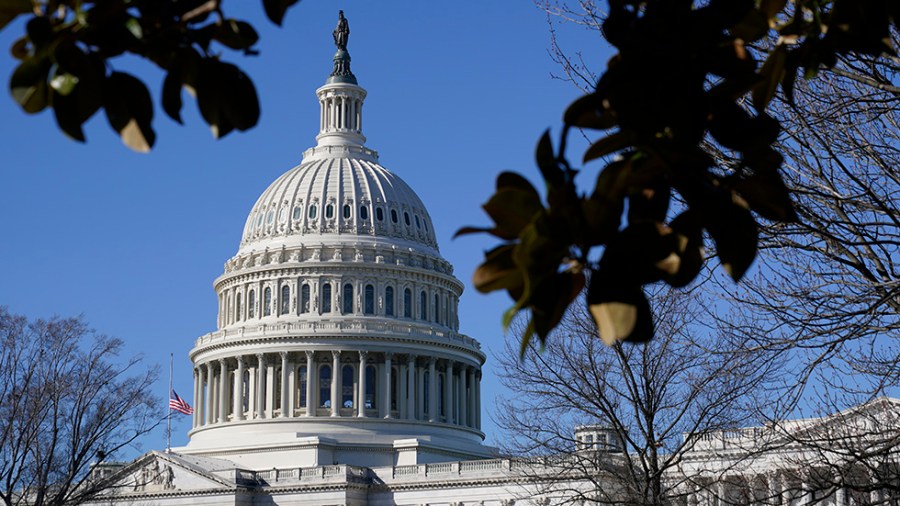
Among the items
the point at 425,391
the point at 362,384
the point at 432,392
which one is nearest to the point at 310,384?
the point at 362,384

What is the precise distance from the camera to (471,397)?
385 ft

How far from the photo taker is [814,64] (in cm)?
475

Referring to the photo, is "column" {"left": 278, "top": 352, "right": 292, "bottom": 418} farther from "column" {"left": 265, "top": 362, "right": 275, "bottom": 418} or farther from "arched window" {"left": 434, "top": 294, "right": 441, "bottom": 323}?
"arched window" {"left": 434, "top": 294, "right": 441, "bottom": 323}

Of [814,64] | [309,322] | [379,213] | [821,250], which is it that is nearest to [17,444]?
[821,250]

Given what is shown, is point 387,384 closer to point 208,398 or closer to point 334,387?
point 334,387

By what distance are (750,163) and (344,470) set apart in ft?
303

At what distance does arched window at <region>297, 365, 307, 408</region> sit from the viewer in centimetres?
10953

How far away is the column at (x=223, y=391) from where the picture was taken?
11175 cm

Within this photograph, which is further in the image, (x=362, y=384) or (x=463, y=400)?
(x=463, y=400)

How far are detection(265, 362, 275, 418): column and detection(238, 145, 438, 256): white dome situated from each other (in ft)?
32.9

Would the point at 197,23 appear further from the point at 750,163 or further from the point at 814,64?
the point at 814,64

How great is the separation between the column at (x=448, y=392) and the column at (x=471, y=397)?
3.06m

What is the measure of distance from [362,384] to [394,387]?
3.24 m

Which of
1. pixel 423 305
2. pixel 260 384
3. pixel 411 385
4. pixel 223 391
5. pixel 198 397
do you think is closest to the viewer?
pixel 260 384
